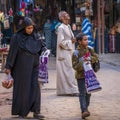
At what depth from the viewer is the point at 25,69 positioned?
8797 millimetres

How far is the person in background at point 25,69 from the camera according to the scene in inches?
345

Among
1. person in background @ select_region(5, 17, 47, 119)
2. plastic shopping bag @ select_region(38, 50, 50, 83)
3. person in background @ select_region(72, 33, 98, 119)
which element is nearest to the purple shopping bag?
plastic shopping bag @ select_region(38, 50, 50, 83)

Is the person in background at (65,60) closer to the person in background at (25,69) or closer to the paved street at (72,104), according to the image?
the paved street at (72,104)

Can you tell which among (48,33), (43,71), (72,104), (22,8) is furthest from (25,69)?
(48,33)

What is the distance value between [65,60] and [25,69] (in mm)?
2803

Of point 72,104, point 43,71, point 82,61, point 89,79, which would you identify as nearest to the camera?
point 89,79

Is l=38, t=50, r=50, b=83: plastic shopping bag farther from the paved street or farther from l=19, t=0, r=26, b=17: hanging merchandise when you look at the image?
l=19, t=0, r=26, b=17: hanging merchandise

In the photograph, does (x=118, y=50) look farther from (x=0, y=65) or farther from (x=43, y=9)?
(x=0, y=65)

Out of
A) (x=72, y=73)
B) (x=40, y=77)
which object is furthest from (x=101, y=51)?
(x=40, y=77)

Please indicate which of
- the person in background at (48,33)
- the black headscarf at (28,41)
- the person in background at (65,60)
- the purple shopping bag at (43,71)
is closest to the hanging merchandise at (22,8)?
the person in background at (48,33)

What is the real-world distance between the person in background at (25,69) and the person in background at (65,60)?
2507 mm

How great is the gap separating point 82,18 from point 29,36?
1528 cm

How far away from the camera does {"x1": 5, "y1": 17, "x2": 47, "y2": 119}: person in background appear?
8.77 meters

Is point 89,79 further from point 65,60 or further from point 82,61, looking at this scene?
point 65,60
